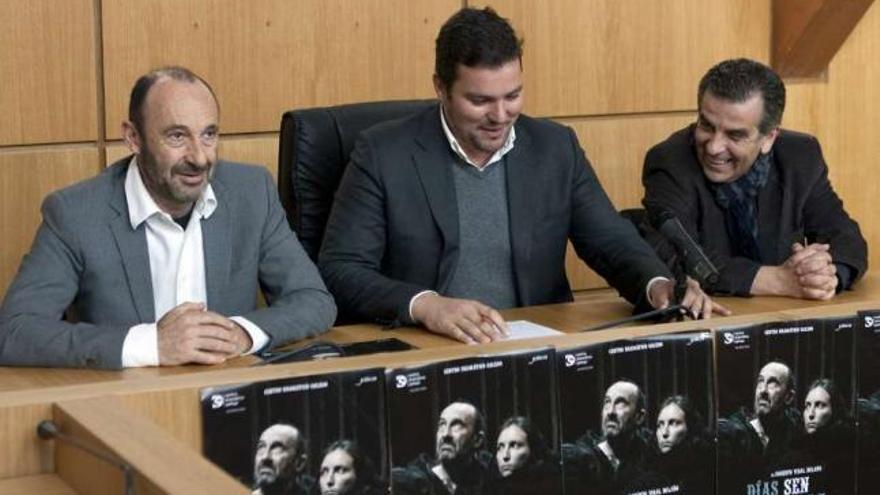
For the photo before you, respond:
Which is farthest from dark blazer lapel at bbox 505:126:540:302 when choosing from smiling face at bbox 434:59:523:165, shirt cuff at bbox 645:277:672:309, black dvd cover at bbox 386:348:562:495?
black dvd cover at bbox 386:348:562:495

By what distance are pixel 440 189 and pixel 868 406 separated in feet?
3.73

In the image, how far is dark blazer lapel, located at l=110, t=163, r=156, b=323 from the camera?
340 cm

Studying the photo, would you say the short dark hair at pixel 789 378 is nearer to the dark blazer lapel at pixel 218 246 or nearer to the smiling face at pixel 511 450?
the smiling face at pixel 511 450

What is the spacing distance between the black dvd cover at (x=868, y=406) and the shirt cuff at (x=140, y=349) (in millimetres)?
1344

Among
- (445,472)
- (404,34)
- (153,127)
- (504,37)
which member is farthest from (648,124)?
(445,472)

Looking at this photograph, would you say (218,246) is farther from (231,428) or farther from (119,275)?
(231,428)

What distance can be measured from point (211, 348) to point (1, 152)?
1739 millimetres

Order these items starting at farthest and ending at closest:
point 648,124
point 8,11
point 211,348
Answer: point 648,124
point 8,11
point 211,348

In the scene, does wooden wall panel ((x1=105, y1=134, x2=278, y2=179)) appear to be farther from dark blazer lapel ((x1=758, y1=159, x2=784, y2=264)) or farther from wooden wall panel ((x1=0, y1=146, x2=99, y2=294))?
dark blazer lapel ((x1=758, y1=159, x2=784, y2=264))

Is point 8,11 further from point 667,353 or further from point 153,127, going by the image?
point 667,353

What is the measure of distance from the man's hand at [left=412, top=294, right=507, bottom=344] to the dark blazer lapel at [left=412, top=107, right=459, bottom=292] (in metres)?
0.46

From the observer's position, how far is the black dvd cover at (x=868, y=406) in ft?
10.8

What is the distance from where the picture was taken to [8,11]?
177 inches

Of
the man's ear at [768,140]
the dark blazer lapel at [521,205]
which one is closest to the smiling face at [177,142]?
the dark blazer lapel at [521,205]
